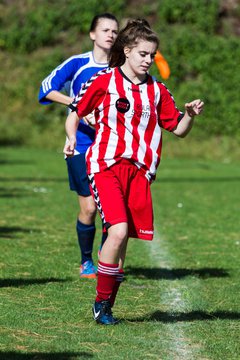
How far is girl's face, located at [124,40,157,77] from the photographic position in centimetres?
633

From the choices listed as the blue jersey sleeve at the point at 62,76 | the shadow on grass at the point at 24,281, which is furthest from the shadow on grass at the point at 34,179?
the shadow on grass at the point at 24,281

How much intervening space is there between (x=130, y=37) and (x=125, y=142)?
675 millimetres

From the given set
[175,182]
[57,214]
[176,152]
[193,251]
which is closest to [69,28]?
[176,152]

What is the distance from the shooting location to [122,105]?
20.8ft

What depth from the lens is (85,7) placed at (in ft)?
99.7

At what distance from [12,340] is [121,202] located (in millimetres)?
1118

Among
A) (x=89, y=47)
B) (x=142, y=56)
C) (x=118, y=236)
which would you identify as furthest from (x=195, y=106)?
(x=89, y=47)

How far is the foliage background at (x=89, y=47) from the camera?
91.8 feet

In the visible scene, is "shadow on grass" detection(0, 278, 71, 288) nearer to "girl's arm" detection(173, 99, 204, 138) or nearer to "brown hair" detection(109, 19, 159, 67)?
"girl's arm" detection(173, 99, 204, 138)

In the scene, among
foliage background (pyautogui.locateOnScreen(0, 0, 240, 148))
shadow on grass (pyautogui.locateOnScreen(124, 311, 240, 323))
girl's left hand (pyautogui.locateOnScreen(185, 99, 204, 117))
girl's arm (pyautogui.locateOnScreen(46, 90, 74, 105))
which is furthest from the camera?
foliage background (pyautogui.locateOnScreen(0, 0, 240, 148))

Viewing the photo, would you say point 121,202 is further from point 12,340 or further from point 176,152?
point 176,152

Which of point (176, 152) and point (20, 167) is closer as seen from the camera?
point (20, 167)

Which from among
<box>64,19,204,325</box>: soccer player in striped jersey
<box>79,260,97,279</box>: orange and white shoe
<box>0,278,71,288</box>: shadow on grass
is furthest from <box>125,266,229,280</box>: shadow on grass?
<box>64,19,204,325</box>: soccer player in striped jersey

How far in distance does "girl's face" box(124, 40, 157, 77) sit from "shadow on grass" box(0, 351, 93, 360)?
74.9 inches
